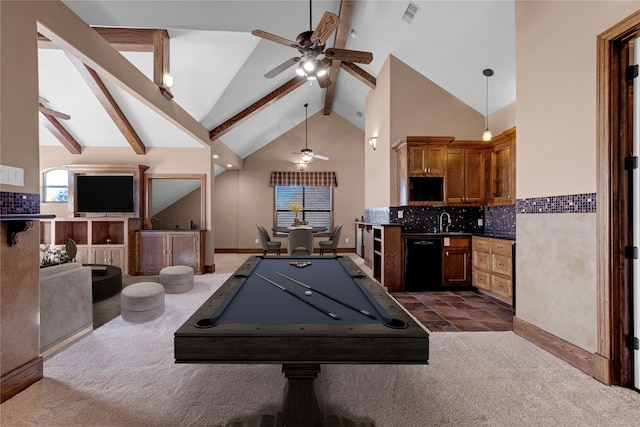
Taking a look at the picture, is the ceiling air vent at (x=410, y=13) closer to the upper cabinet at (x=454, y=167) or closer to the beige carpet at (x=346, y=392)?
the upper cabinet at (x=454, y=167)

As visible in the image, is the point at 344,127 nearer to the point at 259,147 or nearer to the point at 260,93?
the point at 259,147

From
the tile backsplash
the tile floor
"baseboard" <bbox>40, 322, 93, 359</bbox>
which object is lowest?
the tile floor

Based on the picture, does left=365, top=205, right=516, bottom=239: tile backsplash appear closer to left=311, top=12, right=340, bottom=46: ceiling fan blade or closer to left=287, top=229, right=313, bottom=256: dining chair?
left=287, top=229, right=313, bottom=256: dining chair

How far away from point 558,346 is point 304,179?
710 centimetres

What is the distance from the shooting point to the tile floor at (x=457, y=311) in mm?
3201

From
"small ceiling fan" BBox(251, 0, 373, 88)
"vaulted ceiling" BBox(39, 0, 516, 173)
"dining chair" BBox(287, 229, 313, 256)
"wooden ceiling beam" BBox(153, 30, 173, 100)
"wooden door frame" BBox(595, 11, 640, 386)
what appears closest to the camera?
"wooden door frame" BBox(595, 11, 640, 386)

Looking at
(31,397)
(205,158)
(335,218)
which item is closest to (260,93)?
(205,158)

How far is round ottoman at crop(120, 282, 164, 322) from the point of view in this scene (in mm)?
3229

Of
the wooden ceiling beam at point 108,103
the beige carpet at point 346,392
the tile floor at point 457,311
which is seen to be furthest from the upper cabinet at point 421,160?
the wooden ceiling beam at point 108,103

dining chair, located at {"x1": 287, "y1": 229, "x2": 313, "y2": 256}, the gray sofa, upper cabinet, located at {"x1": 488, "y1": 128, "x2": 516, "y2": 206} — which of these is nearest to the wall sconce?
the gray sofa

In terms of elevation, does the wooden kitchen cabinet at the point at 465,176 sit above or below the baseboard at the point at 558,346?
above

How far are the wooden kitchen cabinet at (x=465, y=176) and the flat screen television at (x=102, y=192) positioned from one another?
227 inches

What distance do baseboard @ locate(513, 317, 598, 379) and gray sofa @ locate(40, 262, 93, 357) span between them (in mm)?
4195

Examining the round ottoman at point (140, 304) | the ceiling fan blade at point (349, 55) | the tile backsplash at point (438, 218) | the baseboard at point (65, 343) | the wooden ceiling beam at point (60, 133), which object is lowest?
the baseboard at point (65, 343)
